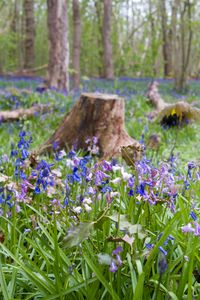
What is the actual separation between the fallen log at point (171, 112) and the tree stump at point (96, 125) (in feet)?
1.74

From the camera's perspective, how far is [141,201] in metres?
2.09

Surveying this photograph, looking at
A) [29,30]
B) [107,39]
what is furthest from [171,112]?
[29,30]

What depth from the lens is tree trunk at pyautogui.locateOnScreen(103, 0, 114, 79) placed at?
18.9 meters

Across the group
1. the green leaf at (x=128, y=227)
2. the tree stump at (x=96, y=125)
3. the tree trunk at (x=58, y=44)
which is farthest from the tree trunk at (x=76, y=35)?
the green leaf at (x=128, y=227)

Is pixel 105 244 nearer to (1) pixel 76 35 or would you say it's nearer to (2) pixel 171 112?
(2) pixel 171 112

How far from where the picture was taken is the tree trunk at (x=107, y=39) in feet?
62.0

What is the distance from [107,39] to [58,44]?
8319mm

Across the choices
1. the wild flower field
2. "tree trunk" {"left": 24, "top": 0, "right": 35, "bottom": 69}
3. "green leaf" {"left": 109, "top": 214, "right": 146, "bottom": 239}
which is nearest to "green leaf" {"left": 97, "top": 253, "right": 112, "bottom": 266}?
the wild flower field

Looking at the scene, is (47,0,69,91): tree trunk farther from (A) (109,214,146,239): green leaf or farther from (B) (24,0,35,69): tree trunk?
(A) (109,214,146,239): green leaf

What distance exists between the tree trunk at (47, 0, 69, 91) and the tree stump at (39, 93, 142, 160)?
6512 millimetres

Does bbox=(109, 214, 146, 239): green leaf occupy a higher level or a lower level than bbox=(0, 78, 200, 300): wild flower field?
higher

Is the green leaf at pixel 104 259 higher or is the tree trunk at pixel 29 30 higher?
the tree trunk at pixel 29 30

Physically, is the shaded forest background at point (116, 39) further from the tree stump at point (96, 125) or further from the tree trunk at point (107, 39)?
the tree stump at point (96, 125)

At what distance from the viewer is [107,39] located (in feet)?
63.6
